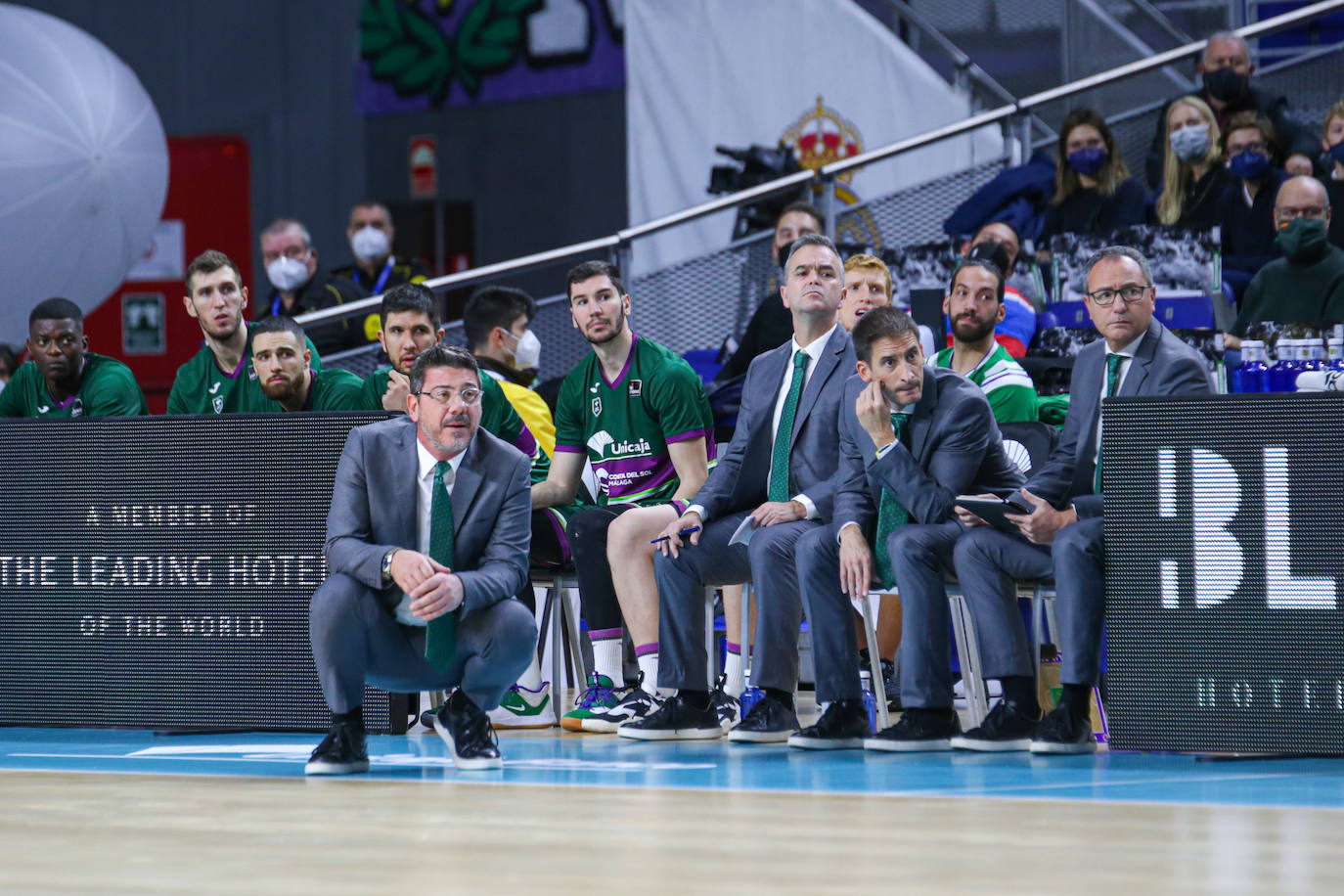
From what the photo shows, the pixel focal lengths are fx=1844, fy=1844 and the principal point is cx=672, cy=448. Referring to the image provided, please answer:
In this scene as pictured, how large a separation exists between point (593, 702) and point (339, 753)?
1456 millimetres

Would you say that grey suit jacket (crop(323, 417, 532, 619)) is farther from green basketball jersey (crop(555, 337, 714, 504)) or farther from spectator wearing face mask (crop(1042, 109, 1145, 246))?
spectator wearing face mask (crop(1042, 109, 1145, 246))

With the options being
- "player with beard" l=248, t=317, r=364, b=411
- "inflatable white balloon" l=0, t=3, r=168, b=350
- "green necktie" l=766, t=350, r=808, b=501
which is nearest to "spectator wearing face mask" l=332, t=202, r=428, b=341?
"inflatable white balloon" l=0, t=3, r=168, b=350

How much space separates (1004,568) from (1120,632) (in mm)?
452

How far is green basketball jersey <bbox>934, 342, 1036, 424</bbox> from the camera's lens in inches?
256

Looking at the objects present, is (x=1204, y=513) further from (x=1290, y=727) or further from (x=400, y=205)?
(x=400, y=205)

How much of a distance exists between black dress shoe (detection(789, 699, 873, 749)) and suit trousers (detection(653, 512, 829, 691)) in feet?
0.85

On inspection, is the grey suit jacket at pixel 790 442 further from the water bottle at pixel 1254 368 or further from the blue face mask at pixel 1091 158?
the blue face mask at pixel 1091 158

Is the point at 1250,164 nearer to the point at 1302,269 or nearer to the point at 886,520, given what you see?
the point at 1302,269

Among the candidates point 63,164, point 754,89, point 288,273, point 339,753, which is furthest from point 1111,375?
point 63,164

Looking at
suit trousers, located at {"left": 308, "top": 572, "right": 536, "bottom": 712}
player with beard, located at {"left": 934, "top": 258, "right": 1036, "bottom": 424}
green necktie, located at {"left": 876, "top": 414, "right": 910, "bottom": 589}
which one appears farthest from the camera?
player with beard, located at {"left": 934, "top": 258, "right": 1036, "bottom": 424}

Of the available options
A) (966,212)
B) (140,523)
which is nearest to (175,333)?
(966,212)

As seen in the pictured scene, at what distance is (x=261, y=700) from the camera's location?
5.89 metres

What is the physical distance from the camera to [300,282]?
388 inches

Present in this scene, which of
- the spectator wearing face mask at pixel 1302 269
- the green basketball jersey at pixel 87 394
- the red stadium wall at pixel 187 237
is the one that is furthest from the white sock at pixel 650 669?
the red stadium wall at pixel 187 237
